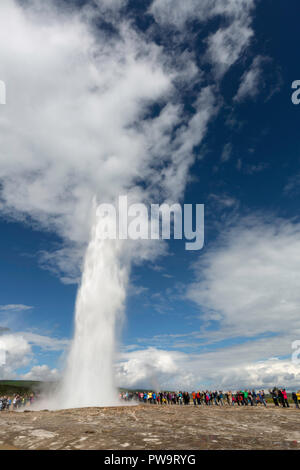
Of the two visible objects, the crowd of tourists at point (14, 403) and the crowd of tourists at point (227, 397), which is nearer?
the crowd of tourists at point (227, 397)

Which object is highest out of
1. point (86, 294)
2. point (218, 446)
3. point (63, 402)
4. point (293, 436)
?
point (86, 294)

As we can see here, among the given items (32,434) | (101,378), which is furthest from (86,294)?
(32,434)

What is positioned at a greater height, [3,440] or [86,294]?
[86,294]

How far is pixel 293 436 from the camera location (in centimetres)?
978

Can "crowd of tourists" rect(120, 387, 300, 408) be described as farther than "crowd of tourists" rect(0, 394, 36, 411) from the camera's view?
No

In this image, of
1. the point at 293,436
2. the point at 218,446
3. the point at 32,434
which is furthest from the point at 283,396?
the point at 32,434
